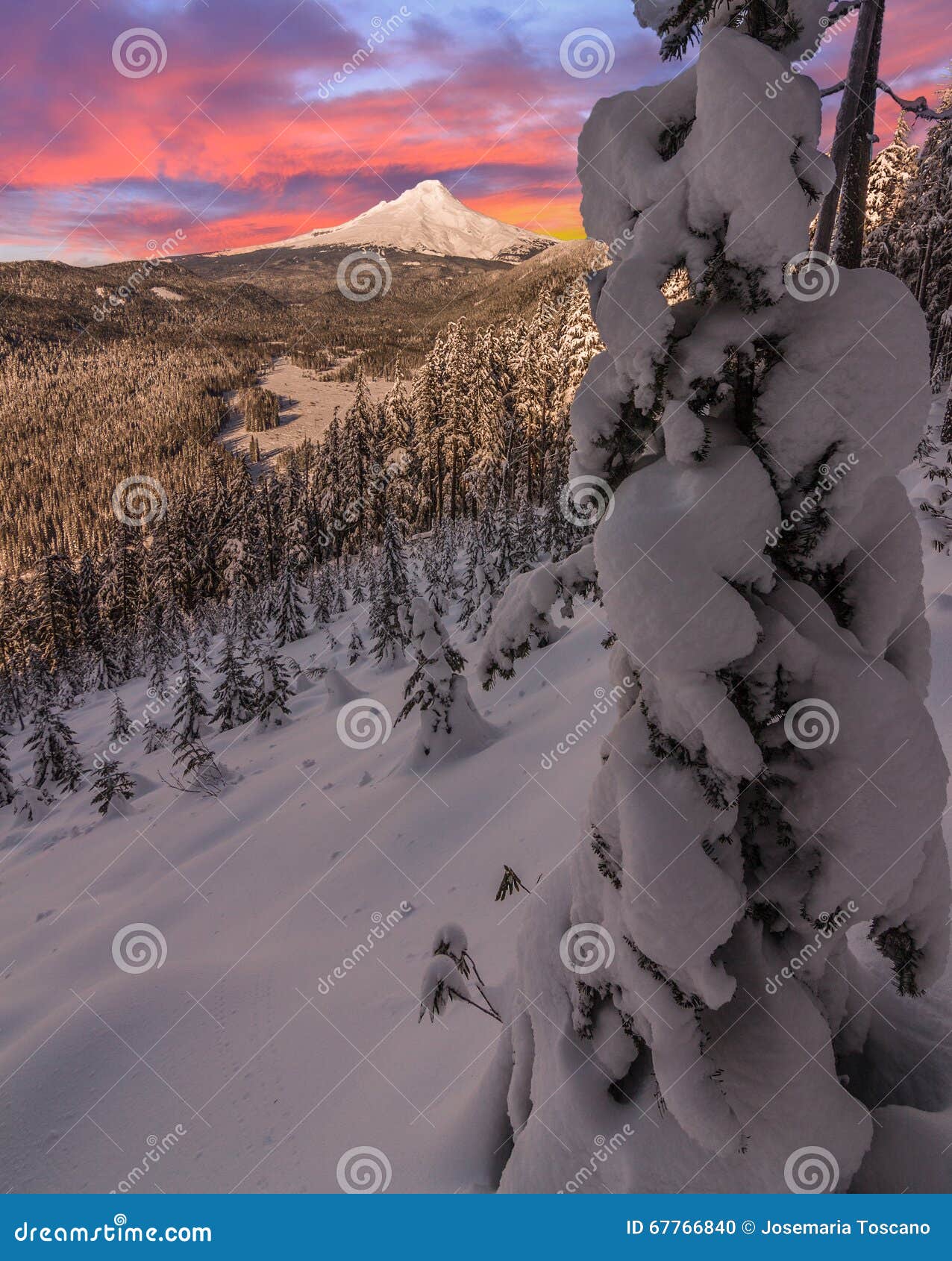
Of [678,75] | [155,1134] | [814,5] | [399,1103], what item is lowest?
[155,1134]

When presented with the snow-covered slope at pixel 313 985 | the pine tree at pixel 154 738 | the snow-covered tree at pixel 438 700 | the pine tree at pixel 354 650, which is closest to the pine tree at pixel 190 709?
the pine tree at pixel 154 738

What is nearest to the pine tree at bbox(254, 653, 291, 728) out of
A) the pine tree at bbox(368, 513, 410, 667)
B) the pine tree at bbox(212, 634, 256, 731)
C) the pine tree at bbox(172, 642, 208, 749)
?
the pine tree at bbox(212, 634, 256, 731)

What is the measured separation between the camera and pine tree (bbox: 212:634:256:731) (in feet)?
66.9

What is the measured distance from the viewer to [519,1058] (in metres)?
4.13

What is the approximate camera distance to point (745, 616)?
8.89 feet

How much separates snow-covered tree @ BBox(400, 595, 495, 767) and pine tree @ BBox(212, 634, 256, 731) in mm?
11313

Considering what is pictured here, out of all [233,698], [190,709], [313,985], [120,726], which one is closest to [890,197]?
[233,698]

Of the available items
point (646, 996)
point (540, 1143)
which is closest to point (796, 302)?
point (646, 996)

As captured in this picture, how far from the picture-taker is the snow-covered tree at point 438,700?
11086 millimetres

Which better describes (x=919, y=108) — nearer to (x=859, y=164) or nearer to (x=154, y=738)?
(x=859, y=164)

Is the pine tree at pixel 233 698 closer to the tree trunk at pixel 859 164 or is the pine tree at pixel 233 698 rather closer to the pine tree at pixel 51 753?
the pine tree at pixel 51 753

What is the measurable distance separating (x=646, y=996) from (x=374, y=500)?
51.6 metres

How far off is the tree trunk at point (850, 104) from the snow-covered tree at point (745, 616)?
3.64 metres

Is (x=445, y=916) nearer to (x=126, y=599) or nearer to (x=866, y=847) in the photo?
(x=866, y=847)
